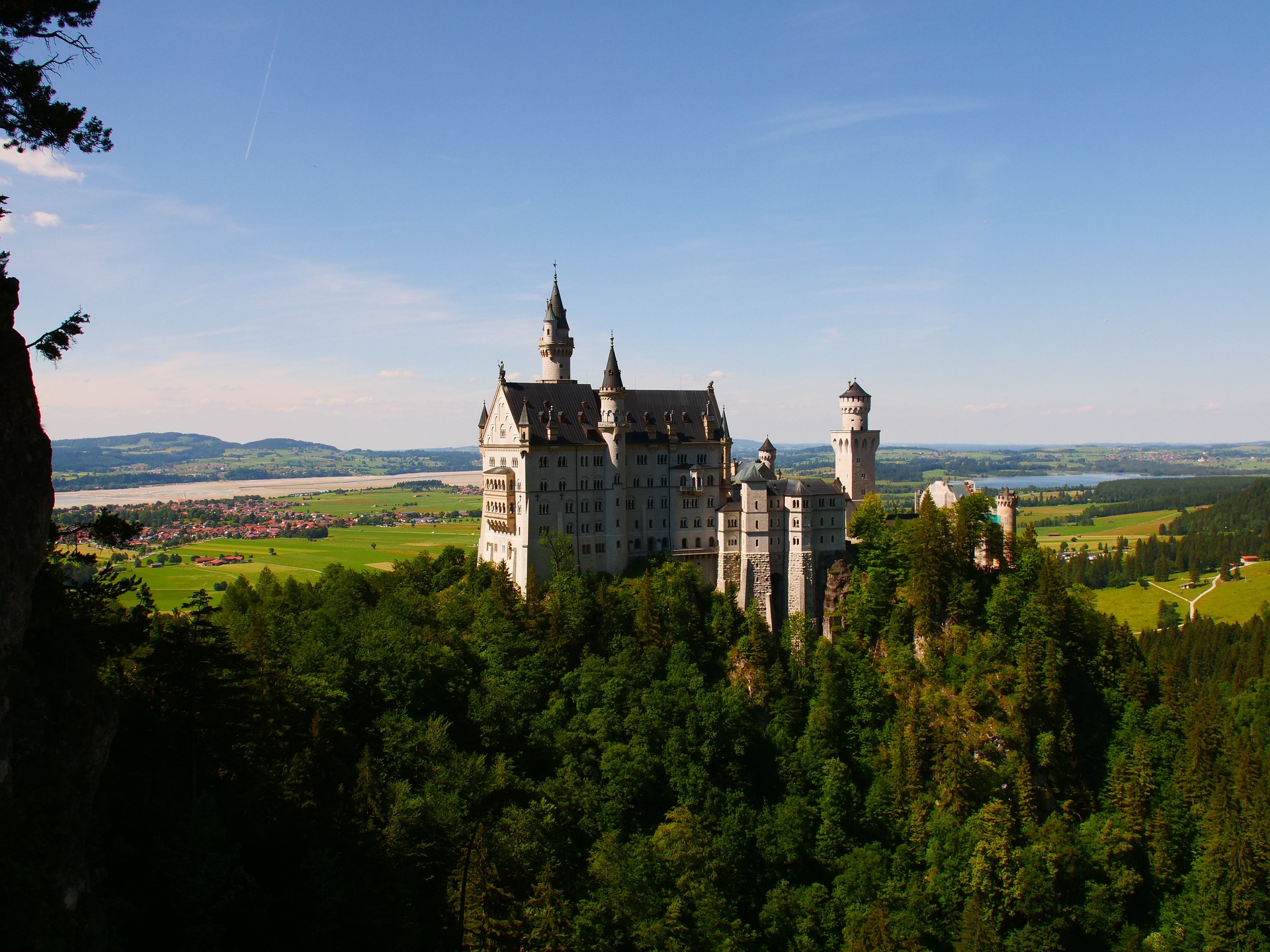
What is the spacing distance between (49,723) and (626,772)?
37929mm

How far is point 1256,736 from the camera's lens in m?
79.8

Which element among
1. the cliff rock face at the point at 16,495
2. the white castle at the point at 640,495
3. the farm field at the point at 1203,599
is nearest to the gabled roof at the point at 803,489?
the white castle at the point at 640,495

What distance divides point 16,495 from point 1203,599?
16135cm

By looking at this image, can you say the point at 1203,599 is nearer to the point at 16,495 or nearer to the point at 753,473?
the point at 753,473

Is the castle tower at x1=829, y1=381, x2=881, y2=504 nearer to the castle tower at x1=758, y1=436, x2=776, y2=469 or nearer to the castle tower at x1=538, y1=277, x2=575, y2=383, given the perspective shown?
the castle tower at x1=758, y1=436, x2=776, y2=469

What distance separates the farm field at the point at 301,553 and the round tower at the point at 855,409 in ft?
155

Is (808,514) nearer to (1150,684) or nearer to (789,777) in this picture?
(789,777)

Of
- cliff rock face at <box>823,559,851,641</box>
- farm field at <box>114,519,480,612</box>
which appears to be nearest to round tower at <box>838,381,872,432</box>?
cliff rock face at <box>823,559,851,641</box>

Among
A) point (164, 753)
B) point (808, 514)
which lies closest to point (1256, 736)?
point (808, 514)

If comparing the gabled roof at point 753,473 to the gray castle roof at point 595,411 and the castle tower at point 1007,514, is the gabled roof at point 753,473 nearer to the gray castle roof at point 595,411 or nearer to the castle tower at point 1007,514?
the gray castle roof at point 595,411

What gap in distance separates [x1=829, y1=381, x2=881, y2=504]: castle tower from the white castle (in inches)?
167

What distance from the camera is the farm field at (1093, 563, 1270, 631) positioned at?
140 m

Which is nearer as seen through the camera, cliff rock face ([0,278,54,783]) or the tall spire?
cliff rock face ([0,278,54,783])

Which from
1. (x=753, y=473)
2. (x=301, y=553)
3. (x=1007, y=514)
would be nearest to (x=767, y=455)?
(x=753, y=473)
